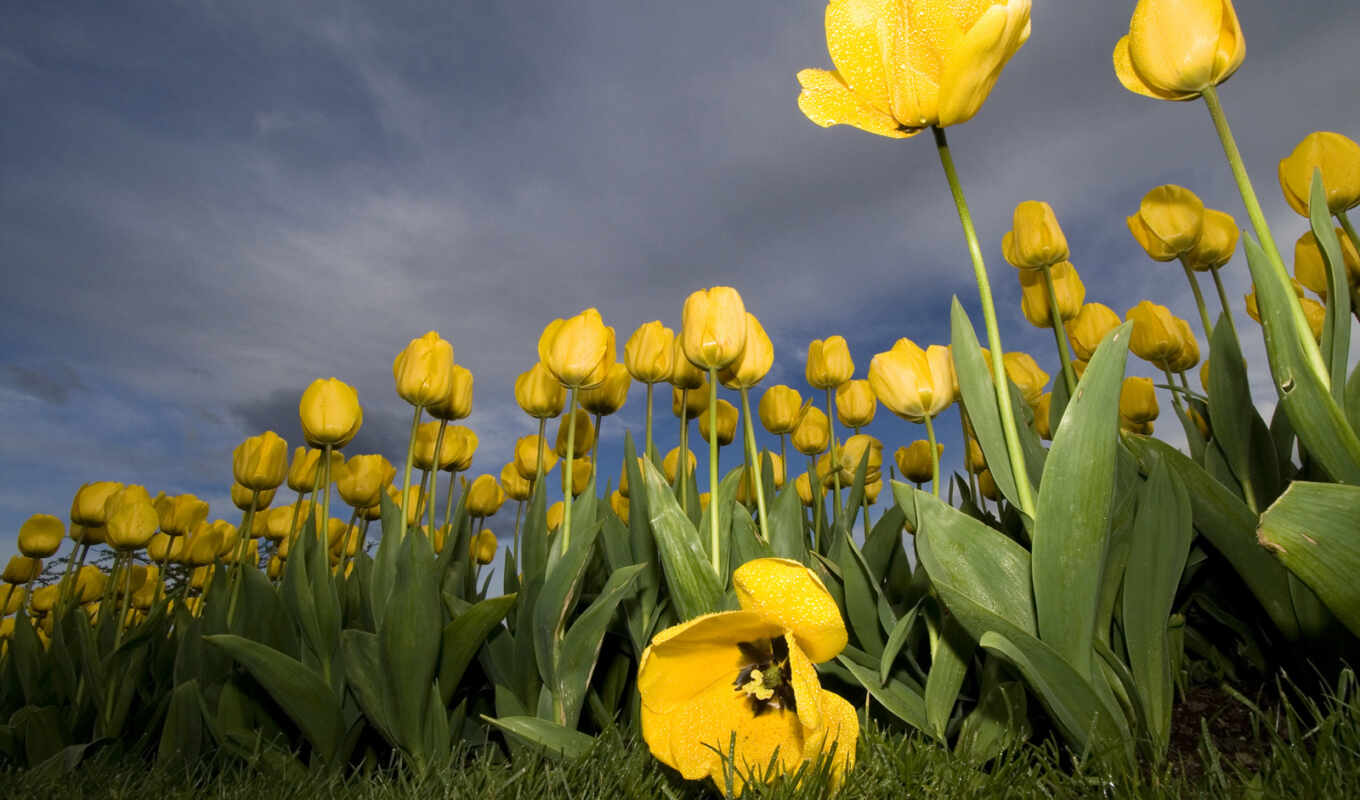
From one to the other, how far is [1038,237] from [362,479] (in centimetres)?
309

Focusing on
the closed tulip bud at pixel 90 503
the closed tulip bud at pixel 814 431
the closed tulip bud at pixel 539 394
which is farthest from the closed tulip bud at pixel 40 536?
the closed tulip bud at pixel 814 431

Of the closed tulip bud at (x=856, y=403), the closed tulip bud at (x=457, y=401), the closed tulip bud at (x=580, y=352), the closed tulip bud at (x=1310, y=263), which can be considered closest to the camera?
the closed tulip bud at (x=580, y=352)

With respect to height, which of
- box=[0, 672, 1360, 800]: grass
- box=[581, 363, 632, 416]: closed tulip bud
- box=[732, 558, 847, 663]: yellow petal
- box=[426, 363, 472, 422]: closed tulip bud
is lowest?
box=[0, 672, 1360, 800]: grass

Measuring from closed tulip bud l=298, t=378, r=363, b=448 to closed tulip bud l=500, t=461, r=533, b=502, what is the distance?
5.14 ft

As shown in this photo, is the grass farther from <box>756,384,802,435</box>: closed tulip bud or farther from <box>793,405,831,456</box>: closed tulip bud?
<box>793,405,831,456</box>: closed tulip bud

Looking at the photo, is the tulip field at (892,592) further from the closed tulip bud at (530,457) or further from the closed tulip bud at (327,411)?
A: the closed tulip bud at (530,457)

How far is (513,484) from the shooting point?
431 centimetres

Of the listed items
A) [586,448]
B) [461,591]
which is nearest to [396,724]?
[461,591]

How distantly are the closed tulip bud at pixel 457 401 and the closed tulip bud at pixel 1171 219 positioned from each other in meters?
2.40

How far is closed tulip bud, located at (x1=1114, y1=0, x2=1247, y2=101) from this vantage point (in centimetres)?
146

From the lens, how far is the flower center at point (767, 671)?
1.36m

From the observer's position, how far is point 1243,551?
1595 millimetres

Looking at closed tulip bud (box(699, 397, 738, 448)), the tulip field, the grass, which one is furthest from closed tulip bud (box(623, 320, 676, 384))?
the grass

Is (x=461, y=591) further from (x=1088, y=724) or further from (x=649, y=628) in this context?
(x=1088, y=724)
